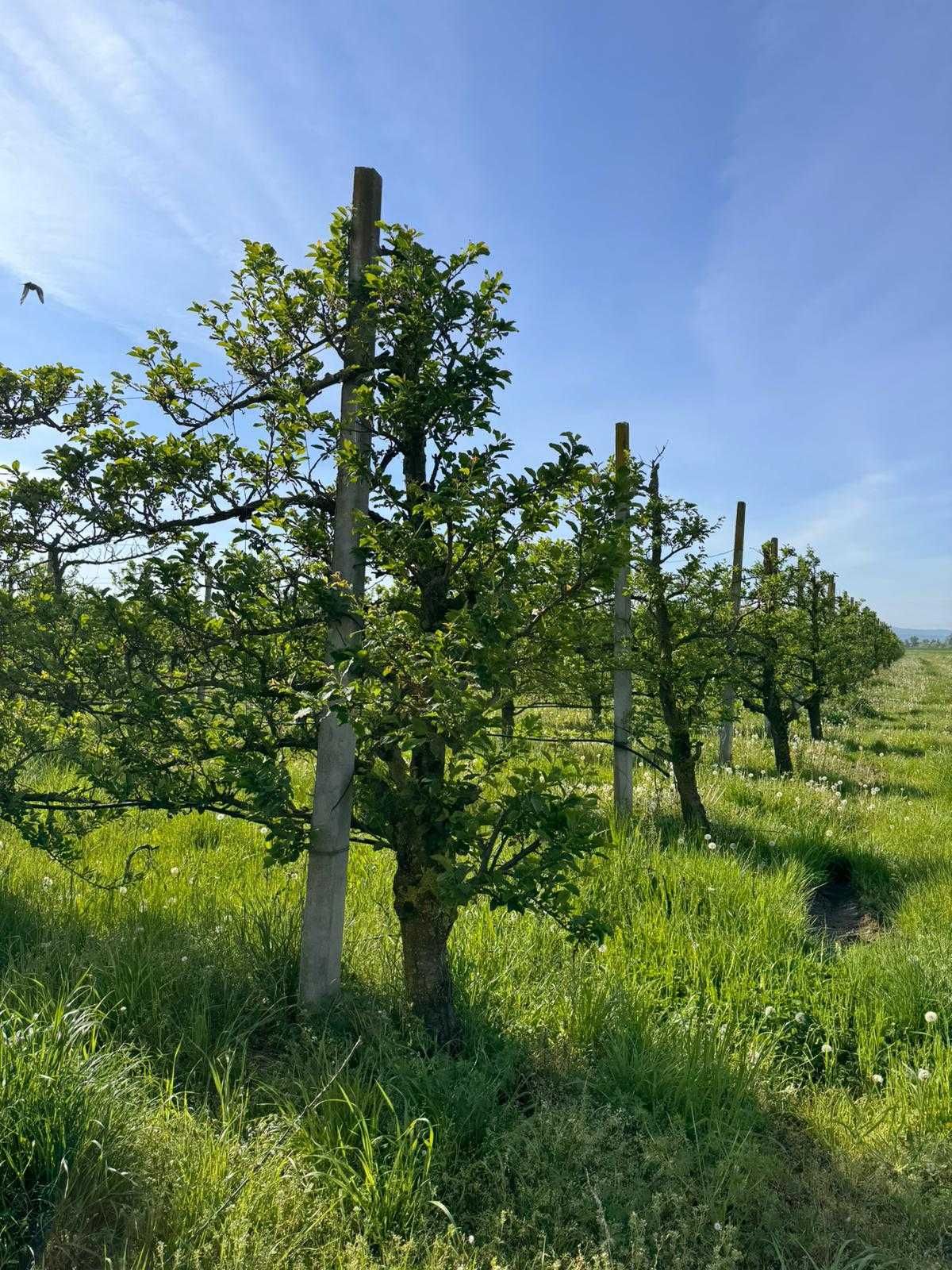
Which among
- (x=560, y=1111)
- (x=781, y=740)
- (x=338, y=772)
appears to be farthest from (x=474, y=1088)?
(x=781, y=740)

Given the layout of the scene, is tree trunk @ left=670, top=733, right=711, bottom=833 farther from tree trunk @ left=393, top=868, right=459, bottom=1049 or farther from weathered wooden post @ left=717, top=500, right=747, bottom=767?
tree trunk @ left=393, top=868, right=459, bottom=1049

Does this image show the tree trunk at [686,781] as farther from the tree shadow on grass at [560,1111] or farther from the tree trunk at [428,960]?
the tree trunk at [428,960]

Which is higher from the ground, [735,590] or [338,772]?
[735,590]

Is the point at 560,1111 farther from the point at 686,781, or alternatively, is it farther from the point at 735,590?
the point at 735,590

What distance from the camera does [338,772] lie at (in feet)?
12.7

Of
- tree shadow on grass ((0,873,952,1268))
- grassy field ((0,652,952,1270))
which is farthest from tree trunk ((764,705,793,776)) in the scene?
tree shadow on grass ((0,873,952,1268))

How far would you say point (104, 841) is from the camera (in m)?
6.62

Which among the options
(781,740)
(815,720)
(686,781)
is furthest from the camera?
(815,720)

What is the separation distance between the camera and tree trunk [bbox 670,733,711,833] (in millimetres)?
8875

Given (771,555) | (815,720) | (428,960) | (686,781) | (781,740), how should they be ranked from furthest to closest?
(815,720) < (771,555) < (781,740) < (686,781) < (428,960)

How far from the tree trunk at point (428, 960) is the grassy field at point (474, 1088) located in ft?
0.42

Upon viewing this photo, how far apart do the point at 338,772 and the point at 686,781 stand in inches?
240

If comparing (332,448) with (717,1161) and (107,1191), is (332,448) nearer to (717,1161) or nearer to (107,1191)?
(107,1191)

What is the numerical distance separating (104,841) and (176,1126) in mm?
4202
